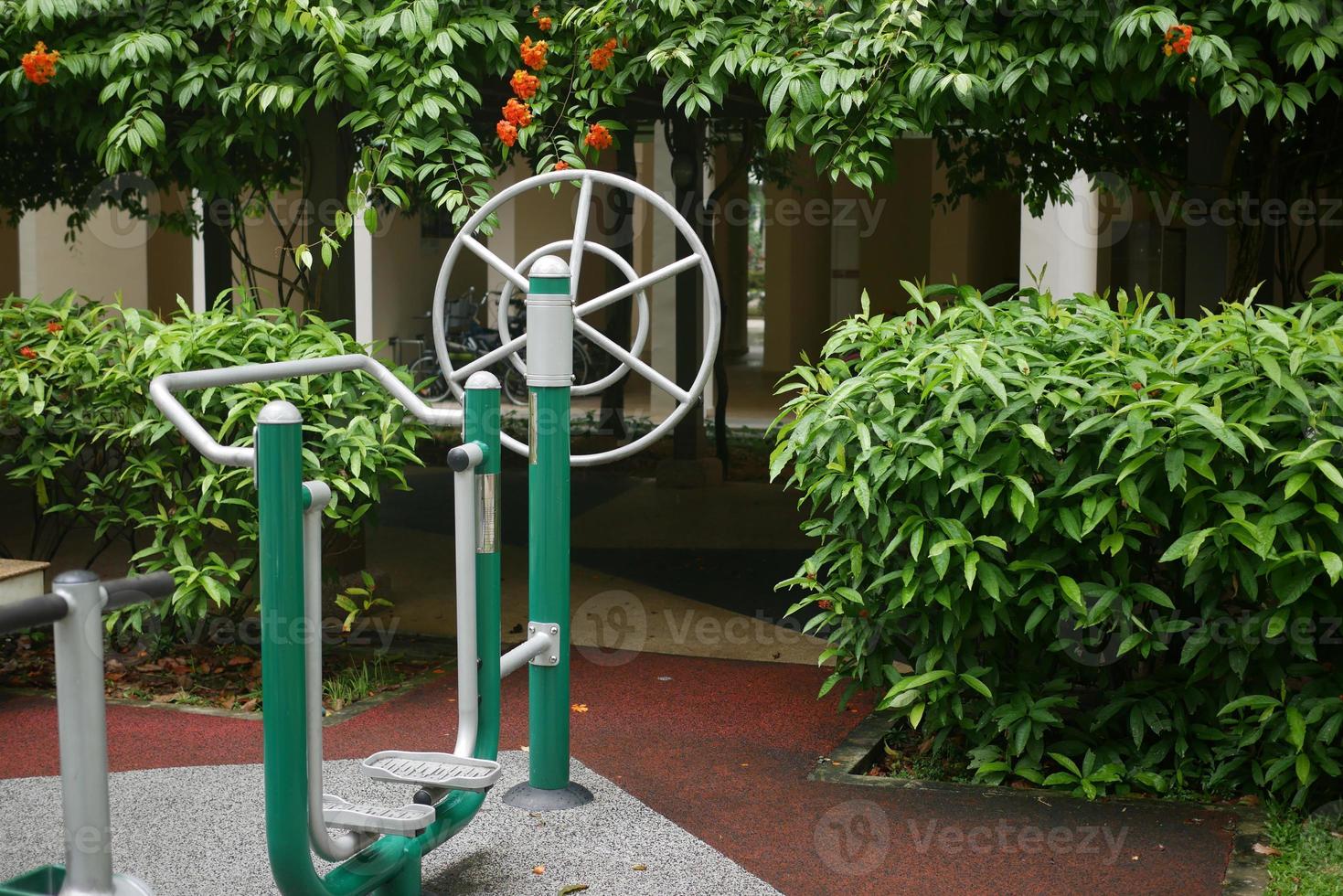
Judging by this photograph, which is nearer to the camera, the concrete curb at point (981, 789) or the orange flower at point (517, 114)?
the concrete curb at point (981, 789)

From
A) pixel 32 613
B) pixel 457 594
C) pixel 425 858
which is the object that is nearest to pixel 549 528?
pixel 457 594

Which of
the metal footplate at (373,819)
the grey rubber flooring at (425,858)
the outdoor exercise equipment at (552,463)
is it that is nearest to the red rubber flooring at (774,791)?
the grey rubber flooring at (425,858)

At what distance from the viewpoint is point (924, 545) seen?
409cm

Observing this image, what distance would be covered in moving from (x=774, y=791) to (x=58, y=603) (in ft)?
8.63

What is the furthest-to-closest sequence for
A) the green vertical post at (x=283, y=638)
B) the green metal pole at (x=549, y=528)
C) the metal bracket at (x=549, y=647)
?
the metal bracket at (x=549, y=647), the green metal pole at (x=549, y=528), the green vertical post at (x=283, y=638)

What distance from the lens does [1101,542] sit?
392cm

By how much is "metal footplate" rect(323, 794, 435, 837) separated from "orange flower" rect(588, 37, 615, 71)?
10.8ft

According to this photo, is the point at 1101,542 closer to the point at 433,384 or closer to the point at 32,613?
the point at 32,613

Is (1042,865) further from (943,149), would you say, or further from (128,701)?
(943,149)

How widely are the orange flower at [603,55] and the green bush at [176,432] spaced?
1426 mm

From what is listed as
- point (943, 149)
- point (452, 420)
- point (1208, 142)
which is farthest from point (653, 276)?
point (943, 149)

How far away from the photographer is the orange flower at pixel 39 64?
5586 millimetres

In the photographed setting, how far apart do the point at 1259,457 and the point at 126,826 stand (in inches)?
127

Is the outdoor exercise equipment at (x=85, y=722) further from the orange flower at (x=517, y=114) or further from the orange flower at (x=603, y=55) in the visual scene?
the orange flower at (x=603, y=55)
